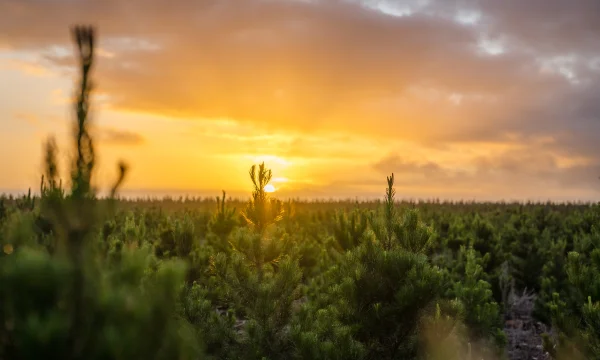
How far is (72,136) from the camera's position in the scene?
298 cm

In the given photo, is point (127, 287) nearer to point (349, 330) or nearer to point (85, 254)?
point (85, 254)

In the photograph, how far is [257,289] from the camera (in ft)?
27.2

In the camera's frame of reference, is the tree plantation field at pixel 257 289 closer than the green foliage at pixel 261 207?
Yes

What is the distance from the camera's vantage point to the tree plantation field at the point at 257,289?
107 inches

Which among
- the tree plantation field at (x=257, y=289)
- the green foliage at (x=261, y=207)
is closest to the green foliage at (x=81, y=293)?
the tree plantation field at (x=257, y=289)

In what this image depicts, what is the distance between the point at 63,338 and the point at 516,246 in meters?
20.0

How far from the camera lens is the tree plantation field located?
8.91ft

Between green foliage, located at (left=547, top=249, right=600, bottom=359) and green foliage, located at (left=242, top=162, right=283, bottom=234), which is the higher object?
green foliage, located at (left=242, top=162, right=283, bottom=234)

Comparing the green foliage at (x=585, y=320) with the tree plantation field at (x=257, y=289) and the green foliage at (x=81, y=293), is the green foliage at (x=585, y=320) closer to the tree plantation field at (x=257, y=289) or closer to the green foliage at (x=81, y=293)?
the tree plantation field at (x=257, y=289)

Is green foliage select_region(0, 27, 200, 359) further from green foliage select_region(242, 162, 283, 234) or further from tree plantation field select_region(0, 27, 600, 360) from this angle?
green foliage select_region(242, 162, 283, 234)

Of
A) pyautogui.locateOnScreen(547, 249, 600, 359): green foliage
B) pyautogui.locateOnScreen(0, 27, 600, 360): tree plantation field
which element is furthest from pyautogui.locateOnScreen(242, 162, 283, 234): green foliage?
pyautogui.locateOnScreen(547, 249, 600, 359): green foliage

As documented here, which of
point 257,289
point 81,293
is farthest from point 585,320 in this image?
point 81,293

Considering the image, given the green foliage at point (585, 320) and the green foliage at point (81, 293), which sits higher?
the green foliage at point (81, 293)

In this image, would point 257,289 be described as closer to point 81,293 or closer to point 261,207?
point 261,207
